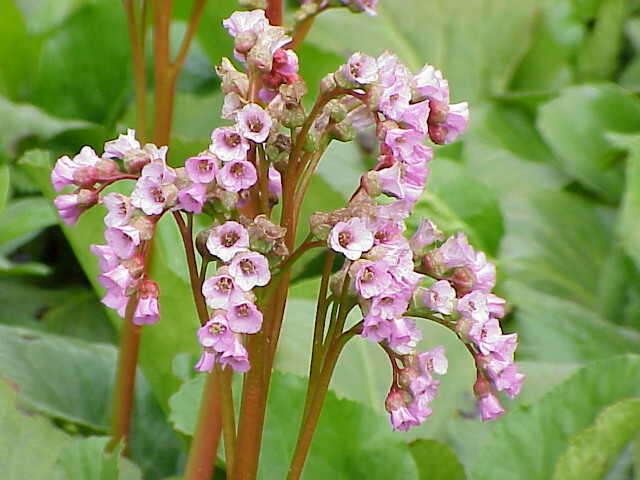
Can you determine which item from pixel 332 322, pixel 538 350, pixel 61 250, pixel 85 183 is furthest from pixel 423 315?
pixel 61 250

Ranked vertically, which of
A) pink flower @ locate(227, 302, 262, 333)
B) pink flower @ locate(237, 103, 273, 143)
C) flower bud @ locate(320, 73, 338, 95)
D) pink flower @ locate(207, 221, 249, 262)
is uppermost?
flower bud @ locate(320, 73, 338, 95)

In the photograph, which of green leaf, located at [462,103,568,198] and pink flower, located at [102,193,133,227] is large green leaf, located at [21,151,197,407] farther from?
green leaf, located at [462,103,568,198]

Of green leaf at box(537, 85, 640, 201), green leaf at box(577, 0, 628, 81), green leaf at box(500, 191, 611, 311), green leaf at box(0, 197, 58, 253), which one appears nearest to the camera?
green leaf at box(0, 197, 58, 253)

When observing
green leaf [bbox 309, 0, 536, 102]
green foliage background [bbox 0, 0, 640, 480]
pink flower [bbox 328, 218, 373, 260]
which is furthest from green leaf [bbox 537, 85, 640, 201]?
pink flower [bbox 328, 218, 373, 260]

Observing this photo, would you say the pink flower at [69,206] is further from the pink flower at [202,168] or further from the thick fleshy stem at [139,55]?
the thick fleshy stem at [139,55]

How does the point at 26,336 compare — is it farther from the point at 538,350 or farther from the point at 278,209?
the point at 538,350

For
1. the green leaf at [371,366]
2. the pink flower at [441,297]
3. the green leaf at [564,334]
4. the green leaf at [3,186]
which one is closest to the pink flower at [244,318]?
the pink flower at [441,297]
